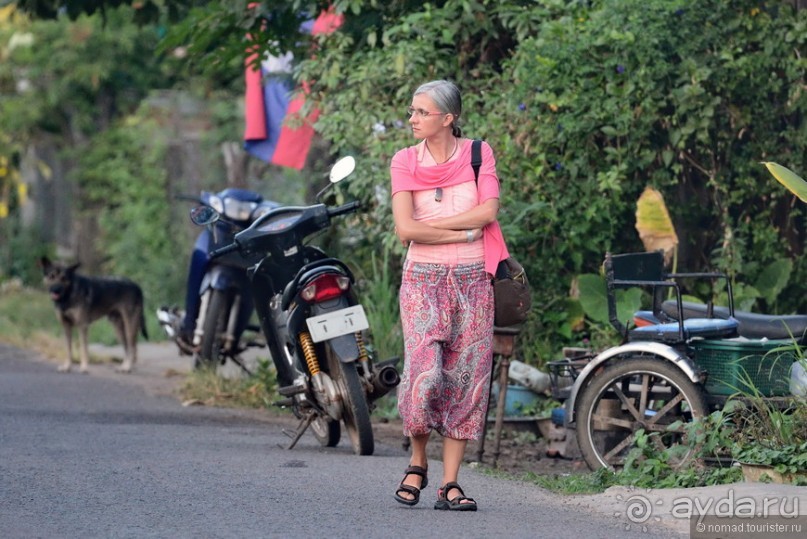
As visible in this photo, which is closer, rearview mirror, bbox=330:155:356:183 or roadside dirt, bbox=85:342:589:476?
rearview mirror, bbox=330:155:356:183

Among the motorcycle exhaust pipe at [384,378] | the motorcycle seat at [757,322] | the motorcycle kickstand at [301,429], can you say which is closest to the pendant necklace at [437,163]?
the motorcycle exhaust pipe at [384,378]

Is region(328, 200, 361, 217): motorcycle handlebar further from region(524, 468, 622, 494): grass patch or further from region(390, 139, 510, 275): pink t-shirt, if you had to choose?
region(524, 468, 622, 494): grass patch

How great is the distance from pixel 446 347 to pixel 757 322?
7.38ft

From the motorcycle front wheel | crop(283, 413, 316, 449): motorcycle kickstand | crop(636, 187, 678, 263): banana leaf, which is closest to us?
the motorcycle front wheel

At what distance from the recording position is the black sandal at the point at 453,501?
6156 millimetres

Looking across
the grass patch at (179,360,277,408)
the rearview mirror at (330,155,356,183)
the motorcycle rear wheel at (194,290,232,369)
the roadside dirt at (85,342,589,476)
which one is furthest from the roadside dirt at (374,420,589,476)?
the motorcycle rear wheel at (194,290,232,369)

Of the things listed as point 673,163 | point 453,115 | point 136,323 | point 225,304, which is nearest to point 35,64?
point 136,323

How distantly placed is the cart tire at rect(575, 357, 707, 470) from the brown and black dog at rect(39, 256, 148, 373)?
6.87m

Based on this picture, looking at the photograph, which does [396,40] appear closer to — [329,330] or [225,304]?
[225,304]

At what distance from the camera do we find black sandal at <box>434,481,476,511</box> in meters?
6.16

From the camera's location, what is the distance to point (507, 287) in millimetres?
6281

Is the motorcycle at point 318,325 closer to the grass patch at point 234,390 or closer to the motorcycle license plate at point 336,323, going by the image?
the motorcycle license plate at point 336,323

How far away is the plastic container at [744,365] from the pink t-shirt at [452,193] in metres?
1.55

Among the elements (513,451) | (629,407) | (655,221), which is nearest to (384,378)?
(513,451)
